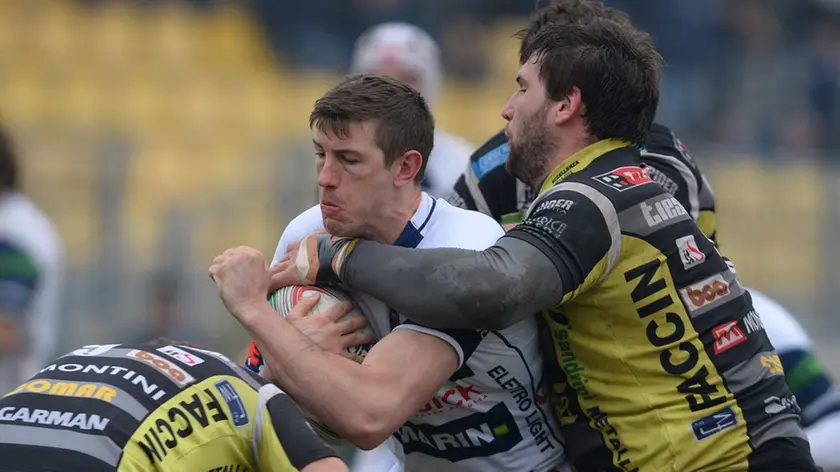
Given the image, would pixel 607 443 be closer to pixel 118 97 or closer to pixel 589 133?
pixel 589 133

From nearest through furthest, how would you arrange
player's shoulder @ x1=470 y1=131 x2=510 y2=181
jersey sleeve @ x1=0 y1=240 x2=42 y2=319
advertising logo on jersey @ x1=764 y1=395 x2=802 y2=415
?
advertising logo on jersey @ x1=764 y1=395 x2=802 y2=415
player's shoulder @ x1=470 y1=131 x2=510 y2=181
jersey sleeve @ x1=0 y1=240 x2=42 y2=319

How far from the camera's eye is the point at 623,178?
12.2 ft

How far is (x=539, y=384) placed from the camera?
12.8ft

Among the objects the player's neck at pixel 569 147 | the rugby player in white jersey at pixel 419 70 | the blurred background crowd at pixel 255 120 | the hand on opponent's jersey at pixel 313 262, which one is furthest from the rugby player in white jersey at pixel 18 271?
the player's neck at pixel 569 147

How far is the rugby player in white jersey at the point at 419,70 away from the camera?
643 centimetres

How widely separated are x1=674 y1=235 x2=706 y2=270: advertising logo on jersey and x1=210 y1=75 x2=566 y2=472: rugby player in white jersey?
0.48 m

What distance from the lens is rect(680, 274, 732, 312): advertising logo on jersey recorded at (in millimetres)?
3697

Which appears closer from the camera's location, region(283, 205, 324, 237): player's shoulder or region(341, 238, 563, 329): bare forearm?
region(341, 238, 563, 329): bare forearm

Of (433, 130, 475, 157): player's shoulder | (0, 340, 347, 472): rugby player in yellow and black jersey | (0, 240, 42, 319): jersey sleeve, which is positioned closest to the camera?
(0, 340, 347, 472): rugby player in yellow and black jersey

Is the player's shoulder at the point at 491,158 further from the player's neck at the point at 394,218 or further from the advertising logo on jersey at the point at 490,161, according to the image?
the player's neck at the point at 394,218

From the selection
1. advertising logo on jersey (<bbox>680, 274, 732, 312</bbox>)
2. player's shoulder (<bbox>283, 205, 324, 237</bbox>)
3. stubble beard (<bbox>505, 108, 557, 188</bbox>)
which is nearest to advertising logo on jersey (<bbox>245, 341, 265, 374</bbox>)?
player's shoulder (<bbox>283, 205, 324, 237</bbox>)

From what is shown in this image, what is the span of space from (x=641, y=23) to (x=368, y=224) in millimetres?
8780

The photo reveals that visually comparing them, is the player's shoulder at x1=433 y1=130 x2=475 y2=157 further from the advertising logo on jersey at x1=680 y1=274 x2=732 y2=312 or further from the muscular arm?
the muscular arm

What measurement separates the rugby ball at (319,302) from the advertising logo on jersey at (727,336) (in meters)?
0.97
